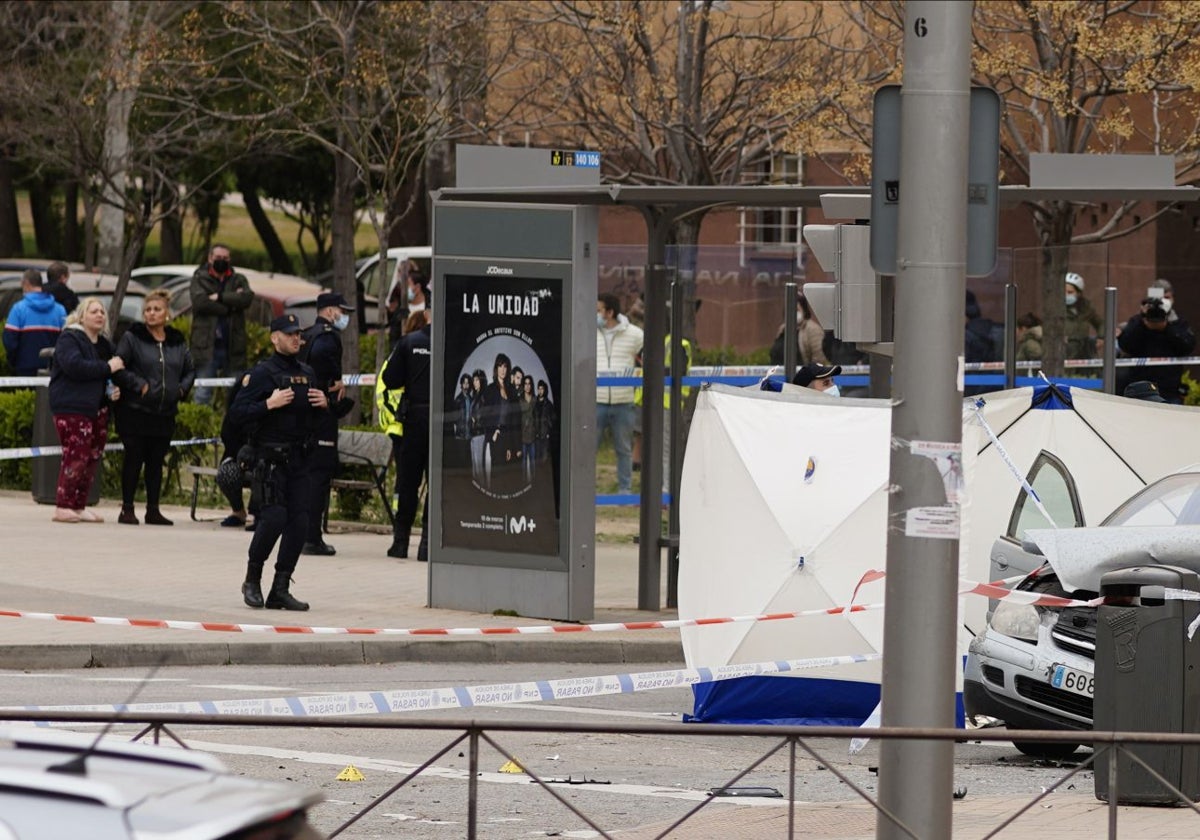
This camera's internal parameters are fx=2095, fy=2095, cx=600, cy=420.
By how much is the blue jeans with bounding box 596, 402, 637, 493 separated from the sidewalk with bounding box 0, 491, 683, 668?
2.43 ft

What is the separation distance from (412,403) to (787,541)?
5.98m

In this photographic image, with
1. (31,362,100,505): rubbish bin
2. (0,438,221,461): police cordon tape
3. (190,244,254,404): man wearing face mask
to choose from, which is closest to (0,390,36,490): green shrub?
(0,438,221,461): police cordon tape

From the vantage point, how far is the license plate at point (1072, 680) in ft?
31.8

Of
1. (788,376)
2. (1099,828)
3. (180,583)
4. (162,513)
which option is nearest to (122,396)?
(162,513)

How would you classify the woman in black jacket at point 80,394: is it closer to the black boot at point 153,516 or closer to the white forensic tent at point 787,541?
the black boot at point 153,516

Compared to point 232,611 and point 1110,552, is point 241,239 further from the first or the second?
point 1110,552

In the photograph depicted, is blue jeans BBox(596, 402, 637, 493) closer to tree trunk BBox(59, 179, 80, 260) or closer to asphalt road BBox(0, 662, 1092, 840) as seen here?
asphalt road BBox(0, 662, 1092, 840)

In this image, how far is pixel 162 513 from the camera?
19.0 metres

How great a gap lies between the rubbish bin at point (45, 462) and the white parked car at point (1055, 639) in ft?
35.0

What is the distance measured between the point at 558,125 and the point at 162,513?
7.73 meters

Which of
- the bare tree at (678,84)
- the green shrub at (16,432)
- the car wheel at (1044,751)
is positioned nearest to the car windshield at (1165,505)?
the car wheel at (1044,751)

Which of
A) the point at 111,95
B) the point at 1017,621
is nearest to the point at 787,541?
the point at 1017,621

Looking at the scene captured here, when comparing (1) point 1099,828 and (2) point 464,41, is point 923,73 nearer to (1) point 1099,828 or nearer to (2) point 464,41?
(1) point 1099,828

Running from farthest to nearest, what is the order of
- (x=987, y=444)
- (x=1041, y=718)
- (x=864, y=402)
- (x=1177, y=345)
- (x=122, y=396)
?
(x=1177, y=345) < (x=122, y=396) < (x=987, y=444) < (x=864, y=402) < (x=1041, y=718)
